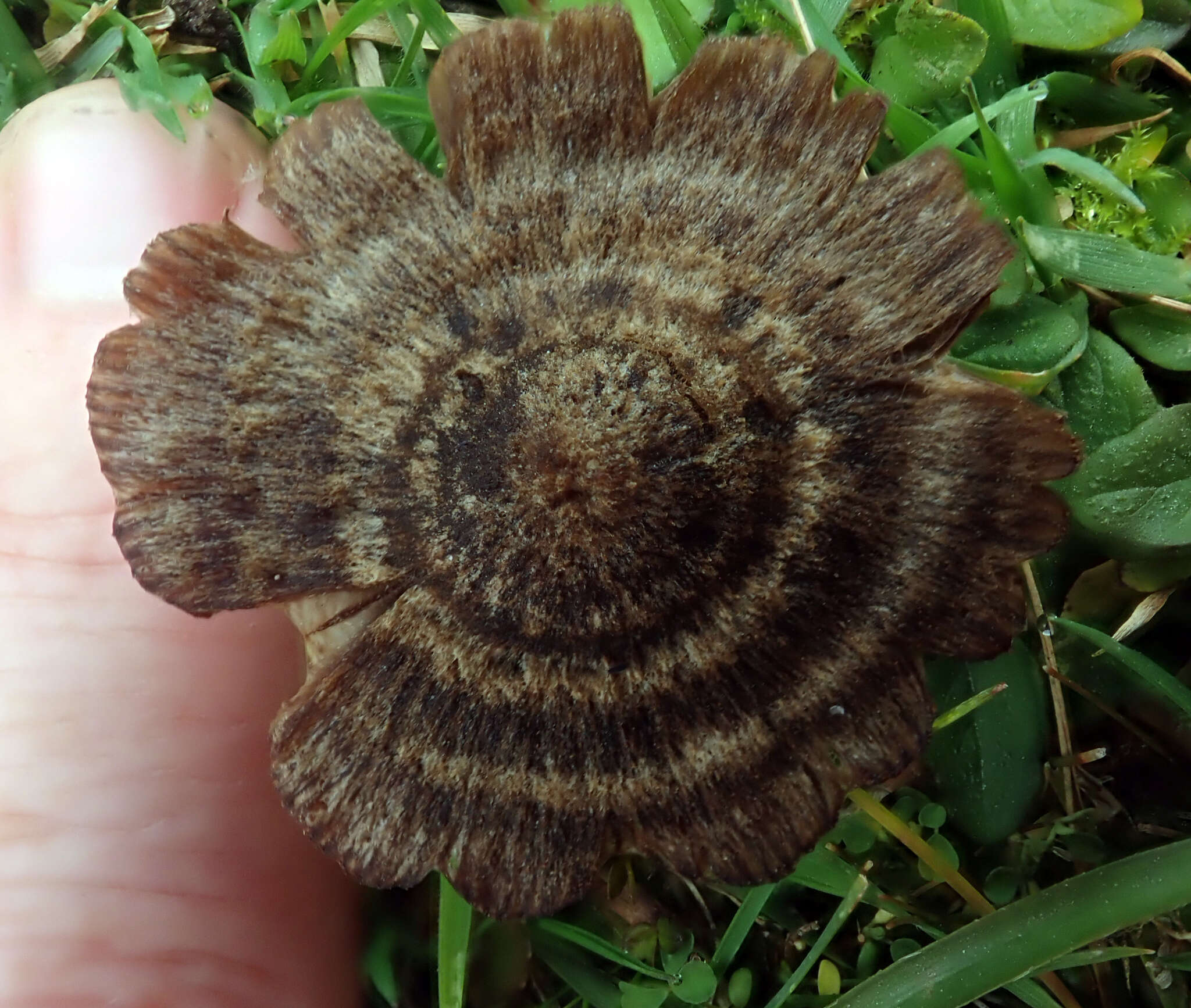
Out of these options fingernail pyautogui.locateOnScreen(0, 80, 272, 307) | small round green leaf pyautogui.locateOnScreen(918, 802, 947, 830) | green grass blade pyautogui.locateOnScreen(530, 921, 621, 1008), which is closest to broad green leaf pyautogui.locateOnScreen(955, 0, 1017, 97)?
small round green leaf pyautogui.locateOnScreen(918, 802, 947, 830)

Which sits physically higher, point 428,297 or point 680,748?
point 428,297

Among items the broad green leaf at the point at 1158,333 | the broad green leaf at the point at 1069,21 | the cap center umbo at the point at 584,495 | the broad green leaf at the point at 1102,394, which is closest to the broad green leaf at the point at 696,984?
the cap center umbo at the point at 584,495

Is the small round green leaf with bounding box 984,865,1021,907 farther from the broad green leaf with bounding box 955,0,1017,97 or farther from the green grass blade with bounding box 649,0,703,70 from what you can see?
the green grass blade with bounding box 649,0,703,70

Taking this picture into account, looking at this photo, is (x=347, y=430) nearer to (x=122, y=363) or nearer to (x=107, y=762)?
(x=122, y=363)

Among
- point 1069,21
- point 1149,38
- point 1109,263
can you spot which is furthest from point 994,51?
point 1109,263

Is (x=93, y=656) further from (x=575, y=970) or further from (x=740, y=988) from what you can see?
(x=740, y=988)

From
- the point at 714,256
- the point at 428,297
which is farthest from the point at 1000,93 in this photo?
the point at 428,297
